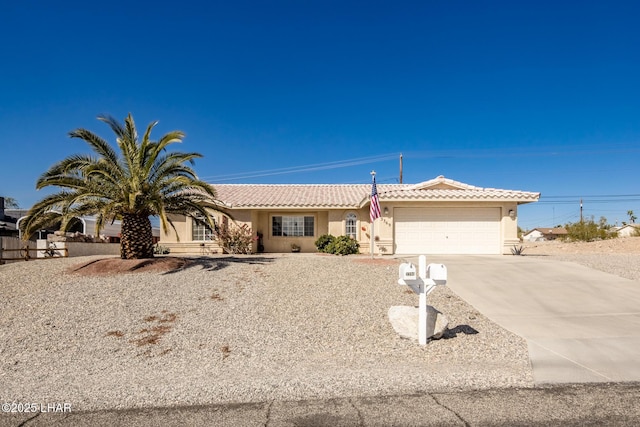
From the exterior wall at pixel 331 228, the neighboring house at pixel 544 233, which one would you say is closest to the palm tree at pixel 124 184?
the exterior wall at pixel 331 228

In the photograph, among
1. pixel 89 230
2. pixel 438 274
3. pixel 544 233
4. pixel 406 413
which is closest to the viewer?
pixel 406 413

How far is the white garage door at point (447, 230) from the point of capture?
19.7 m

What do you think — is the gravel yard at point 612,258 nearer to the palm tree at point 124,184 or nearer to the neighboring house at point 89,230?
the palm tree at point 124,184

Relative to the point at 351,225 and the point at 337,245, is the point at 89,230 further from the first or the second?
the point at 337,245

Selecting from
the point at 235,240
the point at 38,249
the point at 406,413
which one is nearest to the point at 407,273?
the point at 406,413

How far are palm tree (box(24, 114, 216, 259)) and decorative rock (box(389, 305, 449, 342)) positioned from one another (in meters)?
8.30

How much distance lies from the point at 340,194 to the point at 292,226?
3590 mm

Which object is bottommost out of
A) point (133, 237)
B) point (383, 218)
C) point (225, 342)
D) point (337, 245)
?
point (225, 342)

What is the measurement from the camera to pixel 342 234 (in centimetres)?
2189

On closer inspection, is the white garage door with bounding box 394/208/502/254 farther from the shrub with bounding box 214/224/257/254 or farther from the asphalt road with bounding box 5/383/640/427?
the asphalt road with bounding box 5/383/640/427

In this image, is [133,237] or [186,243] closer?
[133,237]

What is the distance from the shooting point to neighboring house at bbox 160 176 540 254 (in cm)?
1955

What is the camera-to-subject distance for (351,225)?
2205cm

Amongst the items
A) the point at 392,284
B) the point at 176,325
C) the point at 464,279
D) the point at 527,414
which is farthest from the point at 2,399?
the point at 464,279
